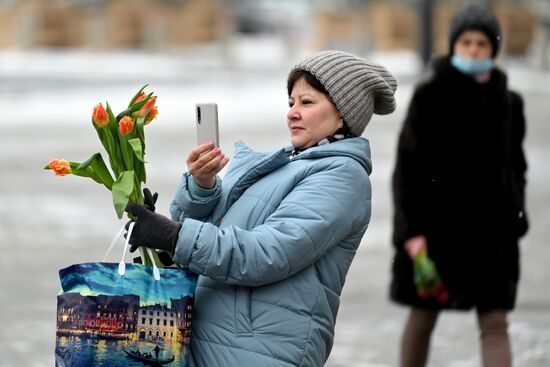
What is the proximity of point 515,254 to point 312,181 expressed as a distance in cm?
225

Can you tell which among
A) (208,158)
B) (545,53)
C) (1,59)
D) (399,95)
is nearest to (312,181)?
(208,158)

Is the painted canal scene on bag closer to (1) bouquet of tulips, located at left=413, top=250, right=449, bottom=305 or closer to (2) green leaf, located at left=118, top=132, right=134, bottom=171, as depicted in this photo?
(2) green leaf, located at left=118, top=132, right=134, bottom=171

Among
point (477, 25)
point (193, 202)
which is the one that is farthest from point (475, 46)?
point (193, 202)

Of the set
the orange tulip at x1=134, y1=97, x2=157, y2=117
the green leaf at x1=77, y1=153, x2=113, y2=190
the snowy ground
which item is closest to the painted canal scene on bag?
the green leaf at x1=77, y1=153, x2=113, y2=190

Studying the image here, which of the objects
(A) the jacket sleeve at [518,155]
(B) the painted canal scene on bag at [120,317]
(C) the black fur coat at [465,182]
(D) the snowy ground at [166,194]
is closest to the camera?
(B) the painted canal scene on bag at [120,317]

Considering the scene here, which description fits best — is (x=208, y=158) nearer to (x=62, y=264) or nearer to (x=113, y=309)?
(x=113, y=309)

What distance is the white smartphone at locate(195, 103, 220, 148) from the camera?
3152 mm

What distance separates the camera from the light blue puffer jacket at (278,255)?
3.02m

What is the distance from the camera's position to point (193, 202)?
327 centimetres

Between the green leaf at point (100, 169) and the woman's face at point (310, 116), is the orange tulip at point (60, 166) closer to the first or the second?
the green leaf at point (100, 169)

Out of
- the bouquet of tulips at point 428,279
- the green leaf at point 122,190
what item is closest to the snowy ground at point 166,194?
the bouquet of tulips at point 428,279

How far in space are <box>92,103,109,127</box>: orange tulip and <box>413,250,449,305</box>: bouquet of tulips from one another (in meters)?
2.20

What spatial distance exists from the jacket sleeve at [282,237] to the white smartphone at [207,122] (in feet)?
0.78

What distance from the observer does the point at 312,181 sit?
3137mm
